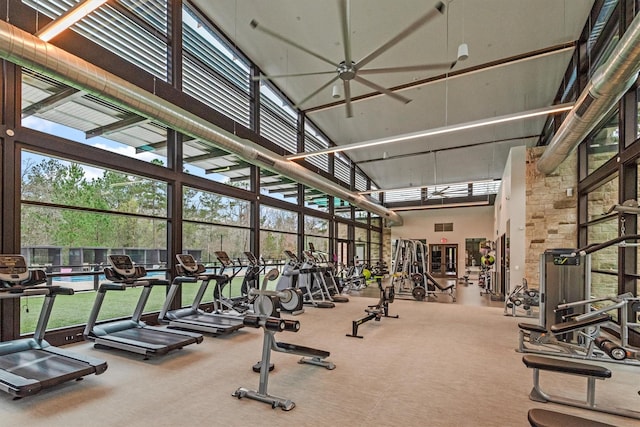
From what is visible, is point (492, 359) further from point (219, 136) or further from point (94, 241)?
point (94, 241)

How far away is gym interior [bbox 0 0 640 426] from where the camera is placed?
9.86ft

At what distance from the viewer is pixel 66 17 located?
314 cm

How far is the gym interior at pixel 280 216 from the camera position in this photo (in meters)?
3.00

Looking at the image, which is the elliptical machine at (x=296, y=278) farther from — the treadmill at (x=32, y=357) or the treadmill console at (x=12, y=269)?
the treadmill console at (x=12, y=269)

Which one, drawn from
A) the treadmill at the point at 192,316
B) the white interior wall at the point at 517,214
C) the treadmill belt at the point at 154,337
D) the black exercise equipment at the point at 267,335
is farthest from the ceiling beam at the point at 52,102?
the white interior wall at the point at 517,214

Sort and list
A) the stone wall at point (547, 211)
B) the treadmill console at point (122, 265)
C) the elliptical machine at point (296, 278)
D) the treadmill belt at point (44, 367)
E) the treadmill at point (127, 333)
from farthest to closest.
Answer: the elliptical machine at point (296, 278), the stone wall at point (547, 211), the treadmill console at point (122, 265), the treadmill at point (127, 333), the treadmill belt at point (44, 367)

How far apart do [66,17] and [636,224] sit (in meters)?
7.50

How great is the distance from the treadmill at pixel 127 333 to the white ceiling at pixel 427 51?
489 centimetres

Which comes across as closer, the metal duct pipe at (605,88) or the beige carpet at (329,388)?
the beige carpet at (329,388)

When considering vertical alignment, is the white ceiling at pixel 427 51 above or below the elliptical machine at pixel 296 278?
above

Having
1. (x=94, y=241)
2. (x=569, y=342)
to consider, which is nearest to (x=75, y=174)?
(x=94, y=241)

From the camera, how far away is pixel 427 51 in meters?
6.70

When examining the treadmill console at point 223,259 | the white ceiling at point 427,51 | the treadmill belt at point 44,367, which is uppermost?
the white ceiling at point 427,51

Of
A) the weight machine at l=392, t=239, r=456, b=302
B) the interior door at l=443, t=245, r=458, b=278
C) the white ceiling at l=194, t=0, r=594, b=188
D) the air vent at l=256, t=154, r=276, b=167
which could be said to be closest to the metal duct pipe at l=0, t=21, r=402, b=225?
the air vent at l=256, t=154, r=276, b=167
